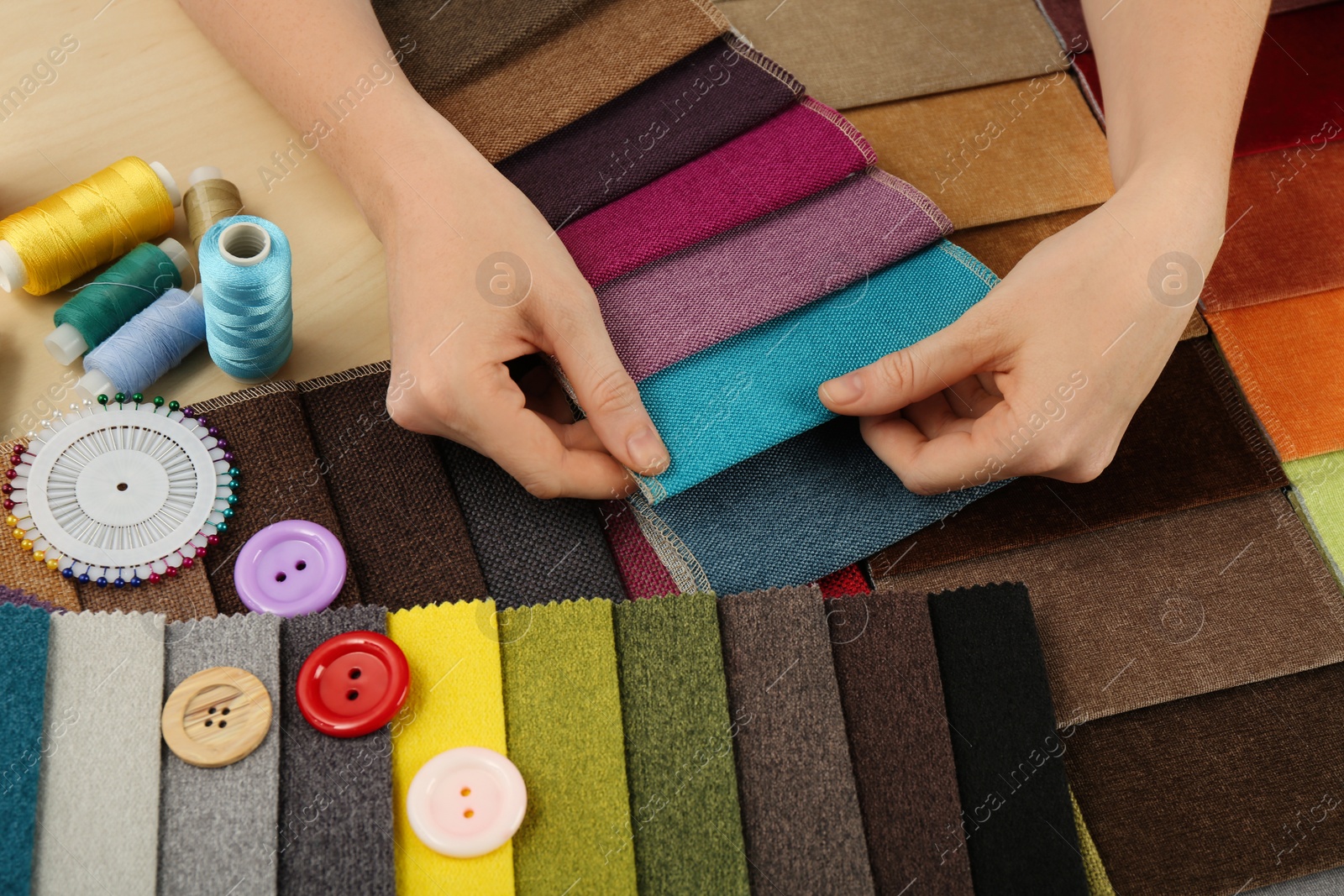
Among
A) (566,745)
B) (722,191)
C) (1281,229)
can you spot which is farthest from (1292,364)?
(566,745)

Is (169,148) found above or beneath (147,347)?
above

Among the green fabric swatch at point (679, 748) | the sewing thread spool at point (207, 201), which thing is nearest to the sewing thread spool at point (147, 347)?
the sewing thread spool at point (207, 201)

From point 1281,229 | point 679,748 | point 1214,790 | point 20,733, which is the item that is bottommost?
point 1214,790

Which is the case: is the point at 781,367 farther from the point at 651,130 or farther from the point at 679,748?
the point at 679,748

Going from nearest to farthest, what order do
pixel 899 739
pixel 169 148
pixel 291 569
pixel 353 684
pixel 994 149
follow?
pixel 353 684 < pixel 899 739 < pixel 291 569 < pixel 169 148 < pixel 994 149

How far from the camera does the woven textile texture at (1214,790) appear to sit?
4.38ft

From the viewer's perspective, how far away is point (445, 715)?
1135 millimetres

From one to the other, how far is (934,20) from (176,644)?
1854 mm

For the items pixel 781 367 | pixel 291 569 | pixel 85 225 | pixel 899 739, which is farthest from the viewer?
pixel 85 225

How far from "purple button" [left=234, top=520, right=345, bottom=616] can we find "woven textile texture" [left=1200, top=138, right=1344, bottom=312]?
1.64 meters

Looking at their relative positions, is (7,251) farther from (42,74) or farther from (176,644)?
(176,644)

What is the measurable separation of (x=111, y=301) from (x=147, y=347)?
120 mm

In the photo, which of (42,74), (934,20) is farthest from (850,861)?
(42,74)

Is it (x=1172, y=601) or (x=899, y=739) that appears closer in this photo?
(x=899, y=739)
